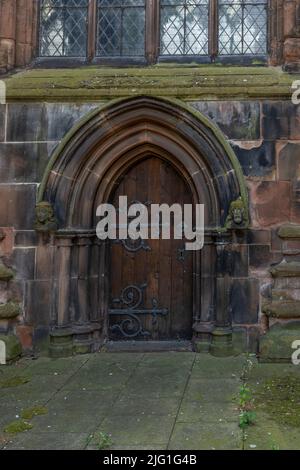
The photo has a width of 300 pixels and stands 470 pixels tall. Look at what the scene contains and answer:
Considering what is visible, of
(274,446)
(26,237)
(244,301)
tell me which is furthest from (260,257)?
(26,237)

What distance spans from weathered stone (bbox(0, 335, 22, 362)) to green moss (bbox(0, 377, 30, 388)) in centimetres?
56

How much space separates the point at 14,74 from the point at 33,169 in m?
1.37

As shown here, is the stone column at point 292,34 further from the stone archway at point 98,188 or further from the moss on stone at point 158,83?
the stone archway at point 98,188

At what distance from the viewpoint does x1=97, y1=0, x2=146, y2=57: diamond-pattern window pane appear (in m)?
6.08

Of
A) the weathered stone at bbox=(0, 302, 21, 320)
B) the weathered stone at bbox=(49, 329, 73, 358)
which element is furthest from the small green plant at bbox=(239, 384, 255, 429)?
the weathered stone at bbox=(0, 302, 21, 320)

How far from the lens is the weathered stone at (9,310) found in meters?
5.34

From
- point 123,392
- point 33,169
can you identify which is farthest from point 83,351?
point 33,169

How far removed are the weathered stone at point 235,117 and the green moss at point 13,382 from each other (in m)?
3.57

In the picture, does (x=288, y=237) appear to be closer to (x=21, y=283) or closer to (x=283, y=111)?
(x=283, y=111)

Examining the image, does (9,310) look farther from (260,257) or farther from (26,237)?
(260,257)

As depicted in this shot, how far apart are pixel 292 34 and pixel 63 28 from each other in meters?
3.00

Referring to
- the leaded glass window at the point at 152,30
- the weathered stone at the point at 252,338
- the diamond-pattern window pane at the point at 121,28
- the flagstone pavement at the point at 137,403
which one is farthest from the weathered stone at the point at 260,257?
the diamond-pattern window pane at the point at 121,28

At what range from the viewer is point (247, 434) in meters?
3.25

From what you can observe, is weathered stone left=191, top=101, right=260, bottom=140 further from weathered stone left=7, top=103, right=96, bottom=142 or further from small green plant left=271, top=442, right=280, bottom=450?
small green plant left=271, top=442, right=280, bottom=450
